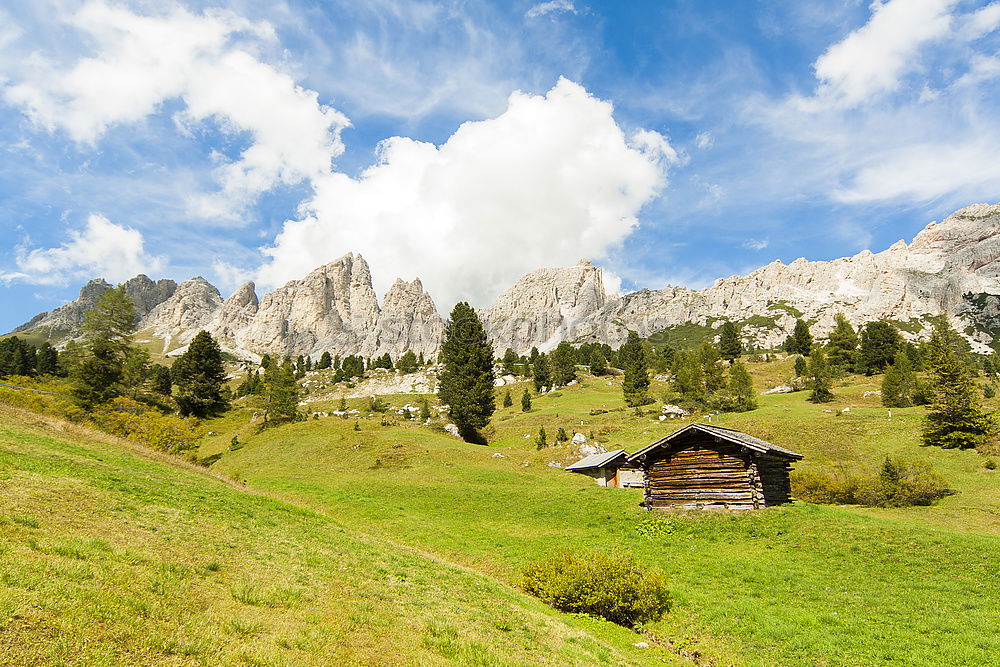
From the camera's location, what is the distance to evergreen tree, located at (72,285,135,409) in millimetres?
49781

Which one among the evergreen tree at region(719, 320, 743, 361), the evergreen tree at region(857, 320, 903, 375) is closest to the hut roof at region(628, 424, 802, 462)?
the evergreen tree at region(857, 320, 903, 375)

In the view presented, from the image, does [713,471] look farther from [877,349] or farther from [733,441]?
[877,349]

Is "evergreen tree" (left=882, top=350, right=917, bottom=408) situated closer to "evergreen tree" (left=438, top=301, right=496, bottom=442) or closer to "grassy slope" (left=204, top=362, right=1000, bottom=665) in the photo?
"grassy slope" (left=204, top=362, right=1000, bottom=665)

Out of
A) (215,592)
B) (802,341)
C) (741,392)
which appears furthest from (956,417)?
(802,341)

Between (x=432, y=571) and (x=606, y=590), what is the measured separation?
6.14 metres

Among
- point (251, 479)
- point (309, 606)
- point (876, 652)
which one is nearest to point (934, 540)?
point (876, 652)

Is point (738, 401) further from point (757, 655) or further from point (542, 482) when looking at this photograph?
point (757, 655)

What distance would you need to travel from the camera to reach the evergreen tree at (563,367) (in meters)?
118

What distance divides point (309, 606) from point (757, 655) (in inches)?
477

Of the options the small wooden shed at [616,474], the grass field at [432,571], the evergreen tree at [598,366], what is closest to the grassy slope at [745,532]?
the grass field at [432,571]

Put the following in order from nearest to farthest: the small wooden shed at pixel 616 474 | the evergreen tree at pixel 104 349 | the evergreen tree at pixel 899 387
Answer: the small wooden shed at pixel 616 474 → the evergreen tree at pixel 104 349 → the evergreen tree at pixel 899 387

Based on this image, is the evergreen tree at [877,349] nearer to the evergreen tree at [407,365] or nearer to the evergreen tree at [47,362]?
the evergreen tree at [407,365]

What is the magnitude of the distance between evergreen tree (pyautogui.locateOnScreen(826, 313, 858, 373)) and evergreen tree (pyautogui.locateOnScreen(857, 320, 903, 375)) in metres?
3.29

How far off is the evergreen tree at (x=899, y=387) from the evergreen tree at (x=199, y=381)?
308ft
